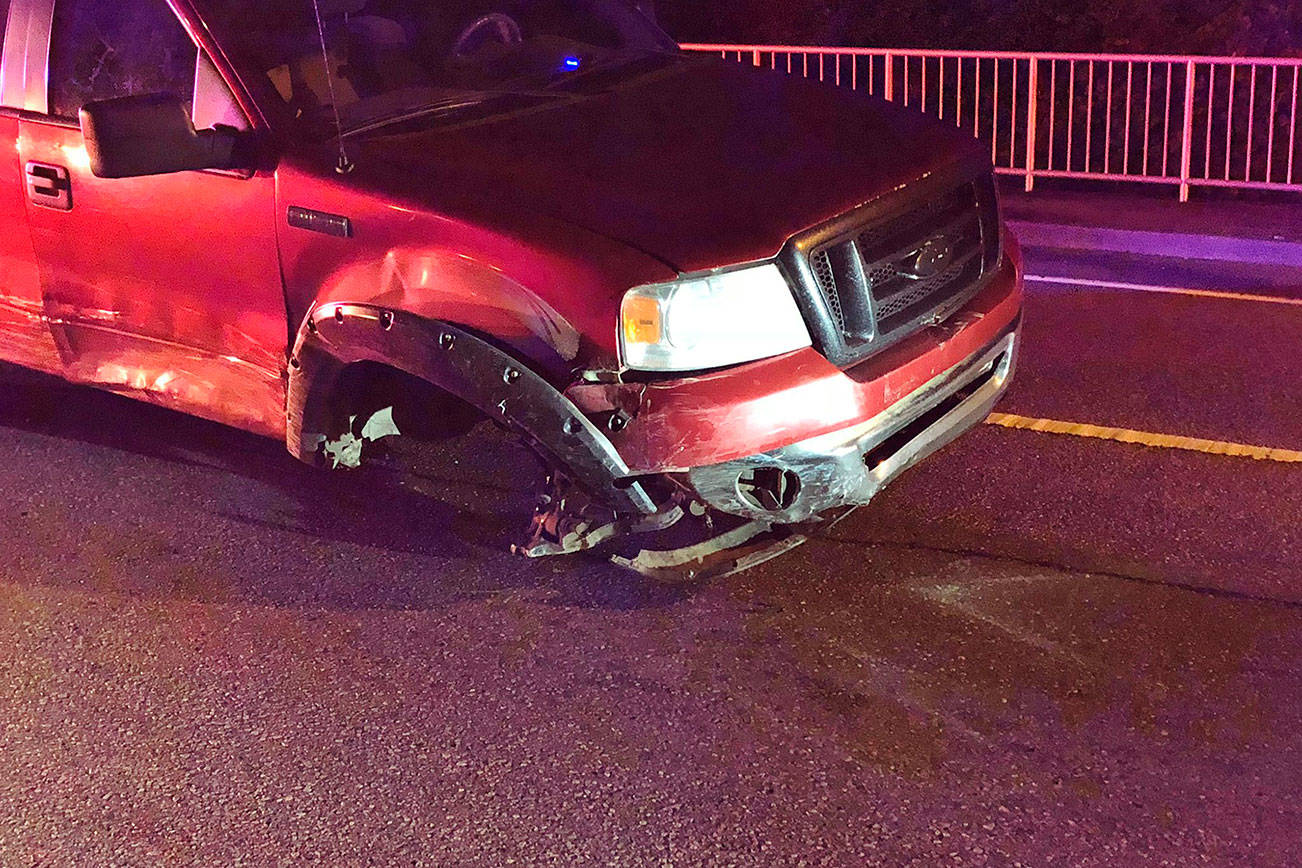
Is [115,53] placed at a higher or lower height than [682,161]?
higher

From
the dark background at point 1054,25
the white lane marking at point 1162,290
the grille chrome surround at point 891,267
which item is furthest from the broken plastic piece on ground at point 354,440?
the dark background at point 1054,25

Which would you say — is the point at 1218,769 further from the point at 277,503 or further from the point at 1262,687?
the point at 277,503

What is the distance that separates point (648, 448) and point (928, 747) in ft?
3.38

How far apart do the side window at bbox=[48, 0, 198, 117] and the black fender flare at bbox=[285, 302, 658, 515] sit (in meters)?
0.94

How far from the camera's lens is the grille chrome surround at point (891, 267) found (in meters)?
3.88

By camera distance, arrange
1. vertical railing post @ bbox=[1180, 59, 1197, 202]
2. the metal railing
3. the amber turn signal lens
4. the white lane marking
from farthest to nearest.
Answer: the metal railing
vertical railing post @ bbox=[1180, 59, 1197, 202]
the white lane marking
the amber turn signal lens

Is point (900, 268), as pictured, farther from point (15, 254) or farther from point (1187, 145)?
point (1187, 145)

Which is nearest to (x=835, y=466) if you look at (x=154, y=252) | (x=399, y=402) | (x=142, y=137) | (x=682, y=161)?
(x=682, y=161)

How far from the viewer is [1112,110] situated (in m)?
11.1

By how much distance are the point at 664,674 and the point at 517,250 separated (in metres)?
1.21

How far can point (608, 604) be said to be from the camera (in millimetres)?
4422

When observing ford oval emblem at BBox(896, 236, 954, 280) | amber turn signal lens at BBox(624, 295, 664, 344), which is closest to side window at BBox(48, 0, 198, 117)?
amber turn signal lens at BBox(624, 295, 664, 344)

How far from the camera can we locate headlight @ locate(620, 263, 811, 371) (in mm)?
3744

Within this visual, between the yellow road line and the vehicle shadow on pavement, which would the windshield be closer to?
the vehicle shadow on pavement
